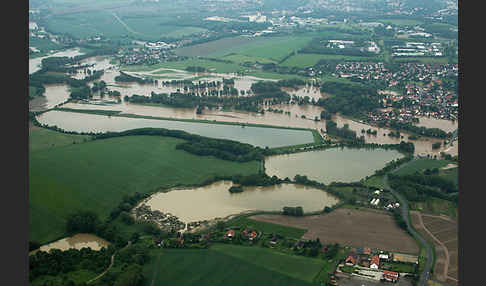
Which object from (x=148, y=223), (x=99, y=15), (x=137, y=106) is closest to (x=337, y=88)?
(x=137, y=106)

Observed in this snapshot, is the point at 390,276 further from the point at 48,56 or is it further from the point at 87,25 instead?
the point at 87,25

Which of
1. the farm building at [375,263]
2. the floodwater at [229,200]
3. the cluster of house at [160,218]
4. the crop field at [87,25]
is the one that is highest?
the crop field at [87,25]

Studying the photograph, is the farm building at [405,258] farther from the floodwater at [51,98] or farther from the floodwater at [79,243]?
the floodwater at [51,98]

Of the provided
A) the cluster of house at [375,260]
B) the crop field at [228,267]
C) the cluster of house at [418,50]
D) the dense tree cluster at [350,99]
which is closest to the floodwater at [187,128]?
the dense tree cluster at [350,99]

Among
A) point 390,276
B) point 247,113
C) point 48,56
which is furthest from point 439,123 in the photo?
point 48,56

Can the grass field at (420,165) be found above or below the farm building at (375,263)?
above

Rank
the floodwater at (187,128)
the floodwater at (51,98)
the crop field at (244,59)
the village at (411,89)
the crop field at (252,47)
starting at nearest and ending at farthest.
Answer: the floodwater at (187,128), the village at (411,89), the floodwater at (51,98), the crop field at (244,59), the crop field at (252,47)
